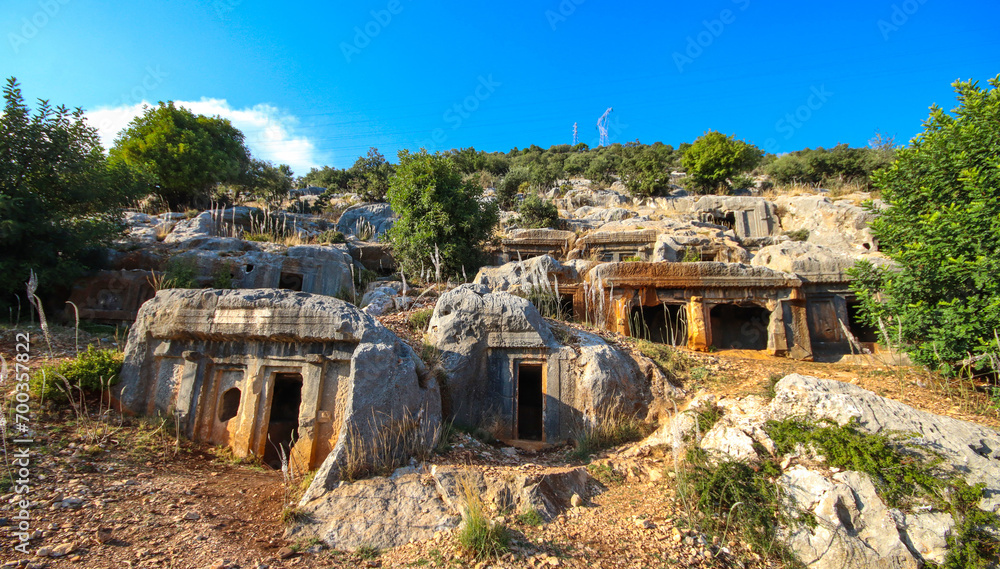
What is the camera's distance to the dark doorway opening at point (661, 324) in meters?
11.6

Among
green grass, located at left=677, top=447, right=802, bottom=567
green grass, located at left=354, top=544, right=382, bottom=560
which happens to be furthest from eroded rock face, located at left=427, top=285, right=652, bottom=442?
green grass, located at left=354, top=544, right=382, bottom=560

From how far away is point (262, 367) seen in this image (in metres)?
7.03

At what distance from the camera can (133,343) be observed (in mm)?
7258

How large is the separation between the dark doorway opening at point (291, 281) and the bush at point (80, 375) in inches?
253

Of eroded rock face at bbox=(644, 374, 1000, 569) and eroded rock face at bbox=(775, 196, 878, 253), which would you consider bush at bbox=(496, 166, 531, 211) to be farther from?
eroded rock face at bbox=(644, 374, 1000, 569)

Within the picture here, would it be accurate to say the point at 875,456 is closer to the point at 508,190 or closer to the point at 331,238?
the point at 331,238

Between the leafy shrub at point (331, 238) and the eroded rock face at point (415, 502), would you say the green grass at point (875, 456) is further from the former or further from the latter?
the leafy shrub at point (331, 238)

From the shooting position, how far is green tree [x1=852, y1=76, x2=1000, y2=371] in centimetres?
716

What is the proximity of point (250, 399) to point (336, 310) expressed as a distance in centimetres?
190

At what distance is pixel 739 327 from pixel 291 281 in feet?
44.2

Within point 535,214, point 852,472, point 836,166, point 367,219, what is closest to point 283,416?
point 852,472

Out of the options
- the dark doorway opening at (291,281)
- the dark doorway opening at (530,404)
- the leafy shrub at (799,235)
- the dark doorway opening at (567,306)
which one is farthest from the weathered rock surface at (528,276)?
the leafy shrub at (799,235)

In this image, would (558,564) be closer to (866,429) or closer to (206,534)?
(206,534)

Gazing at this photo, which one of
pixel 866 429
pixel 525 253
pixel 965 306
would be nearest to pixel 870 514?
pixel 866 429
